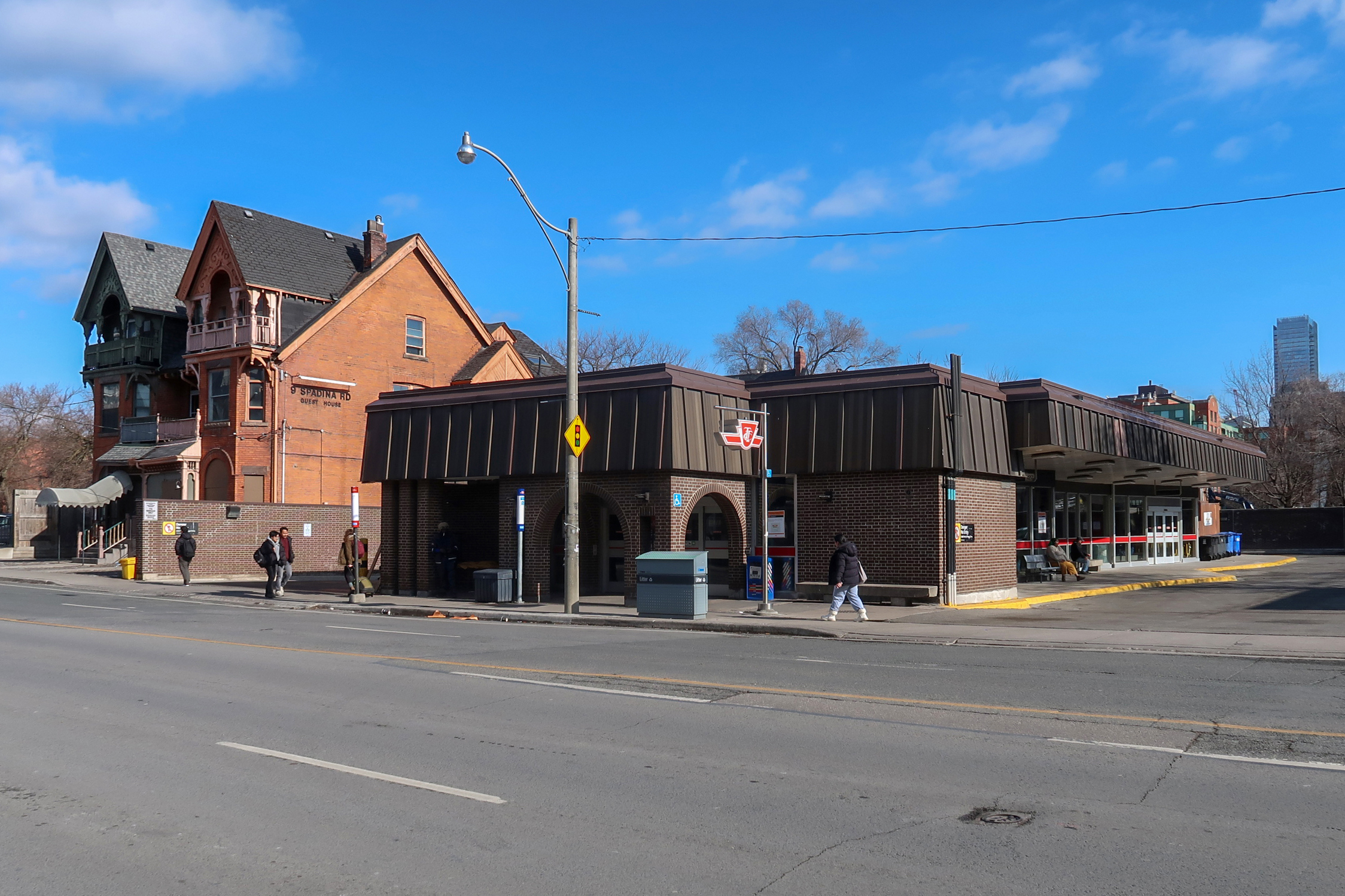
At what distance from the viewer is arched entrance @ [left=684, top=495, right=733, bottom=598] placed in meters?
26.1

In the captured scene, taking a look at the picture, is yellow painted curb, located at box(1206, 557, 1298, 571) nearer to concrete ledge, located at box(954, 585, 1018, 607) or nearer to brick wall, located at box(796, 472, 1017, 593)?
concrete ledge, located at box(954, 585, 1018, 607)

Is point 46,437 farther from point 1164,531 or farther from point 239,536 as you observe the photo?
point 1164,531

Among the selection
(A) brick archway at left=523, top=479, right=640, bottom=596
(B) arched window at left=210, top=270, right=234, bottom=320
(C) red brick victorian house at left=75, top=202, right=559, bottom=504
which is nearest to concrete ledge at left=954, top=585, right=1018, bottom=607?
(A) brick archway at left=523, top=479, right=640, bottom=596

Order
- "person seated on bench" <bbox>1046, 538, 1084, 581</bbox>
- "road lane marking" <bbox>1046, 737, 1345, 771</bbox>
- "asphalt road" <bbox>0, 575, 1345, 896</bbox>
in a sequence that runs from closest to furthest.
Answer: "asphalt road" <bbox>0, 575, 1345, 896</bbox>, "road lane marking" <bbox>1046, 737, 1345, 771</bbox>, "person seated on bench" <bbox>1046, 538, 1084, 581</bbox>

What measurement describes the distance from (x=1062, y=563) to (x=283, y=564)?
22.1 meters

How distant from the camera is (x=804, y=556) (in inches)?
994

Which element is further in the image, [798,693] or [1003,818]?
[798,693]

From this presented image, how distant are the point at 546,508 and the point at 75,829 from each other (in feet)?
63.9

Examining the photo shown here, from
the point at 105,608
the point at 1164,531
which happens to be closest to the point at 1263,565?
the point at 1164,531

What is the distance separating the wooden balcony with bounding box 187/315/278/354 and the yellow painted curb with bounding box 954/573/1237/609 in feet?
95.9

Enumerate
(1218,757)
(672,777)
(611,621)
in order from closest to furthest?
(672,777) < (1218,757) < (611,621)

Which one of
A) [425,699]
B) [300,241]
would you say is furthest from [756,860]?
[300,241]

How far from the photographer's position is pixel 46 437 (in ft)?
219

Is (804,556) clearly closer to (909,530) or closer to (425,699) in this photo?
(909,530)
